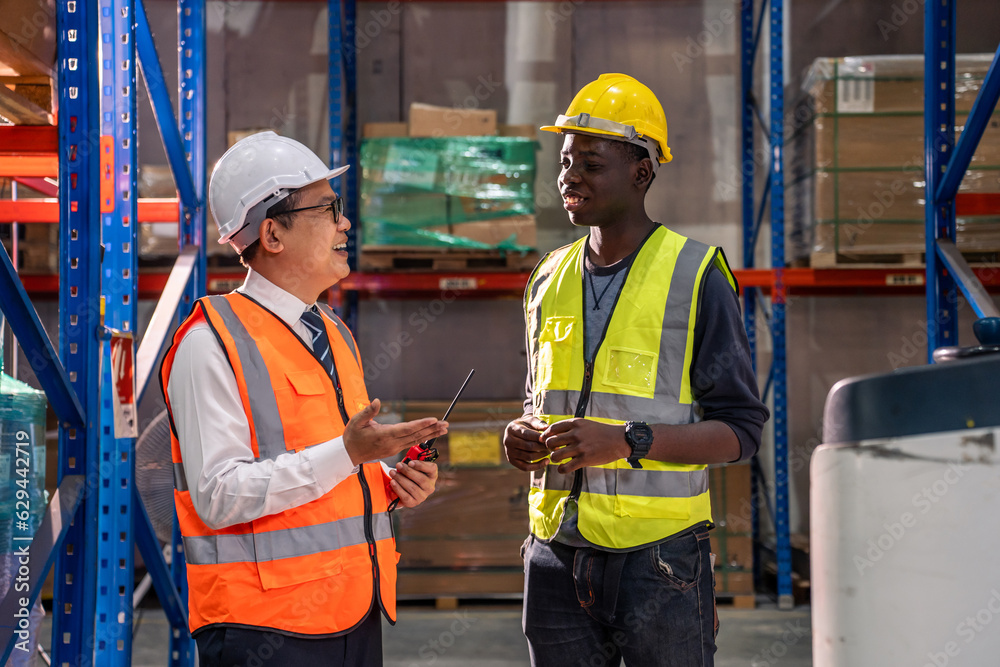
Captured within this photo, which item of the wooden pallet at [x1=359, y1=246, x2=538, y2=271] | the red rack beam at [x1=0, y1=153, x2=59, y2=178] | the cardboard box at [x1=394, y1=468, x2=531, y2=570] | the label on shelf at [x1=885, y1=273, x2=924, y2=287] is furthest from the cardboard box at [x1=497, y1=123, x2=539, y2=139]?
the red rack beam at [x1=0, y1=153, x2=59, y2=178]

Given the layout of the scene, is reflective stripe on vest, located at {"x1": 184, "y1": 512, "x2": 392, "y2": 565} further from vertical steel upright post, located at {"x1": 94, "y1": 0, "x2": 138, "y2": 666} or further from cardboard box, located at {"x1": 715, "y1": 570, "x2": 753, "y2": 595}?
cardboard box, located at {"x1": 715, "y1": 570, "x2": 753, "y2": 595}

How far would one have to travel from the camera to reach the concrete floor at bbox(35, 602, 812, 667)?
5.22 meters

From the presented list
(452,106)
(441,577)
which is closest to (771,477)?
(441,577)

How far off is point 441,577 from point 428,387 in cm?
171

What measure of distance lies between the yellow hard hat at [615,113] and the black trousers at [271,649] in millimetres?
1401

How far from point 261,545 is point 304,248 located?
705mm

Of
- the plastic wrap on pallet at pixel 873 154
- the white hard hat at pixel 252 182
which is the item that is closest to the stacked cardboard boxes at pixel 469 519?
the plastic wrap on pallet at pixel 873 154

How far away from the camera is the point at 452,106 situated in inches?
288

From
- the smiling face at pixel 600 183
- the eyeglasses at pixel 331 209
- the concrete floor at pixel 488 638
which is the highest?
the smiling face at pixel 600 183

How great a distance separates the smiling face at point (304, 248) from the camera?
76.8 inches

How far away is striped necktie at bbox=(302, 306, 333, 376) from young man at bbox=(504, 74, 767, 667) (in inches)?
19.6

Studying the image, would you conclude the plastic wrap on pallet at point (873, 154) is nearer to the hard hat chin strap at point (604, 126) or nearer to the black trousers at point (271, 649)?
the hard hat chin strap at point (604, 126)

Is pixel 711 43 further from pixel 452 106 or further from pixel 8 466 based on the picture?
pixel 8 466

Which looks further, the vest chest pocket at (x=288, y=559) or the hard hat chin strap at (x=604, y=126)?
the hard hat chin strap at (x=604, y=126)
